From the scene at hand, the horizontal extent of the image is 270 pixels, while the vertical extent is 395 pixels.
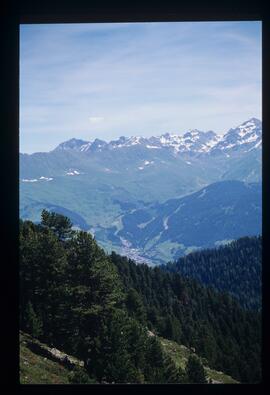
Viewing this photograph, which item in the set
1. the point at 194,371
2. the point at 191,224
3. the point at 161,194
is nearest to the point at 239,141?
the point at 161,194

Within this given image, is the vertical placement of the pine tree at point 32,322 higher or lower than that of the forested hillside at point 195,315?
higher

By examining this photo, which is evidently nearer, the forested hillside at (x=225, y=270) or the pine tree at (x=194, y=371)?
the pine tree at (x=194, y=371)

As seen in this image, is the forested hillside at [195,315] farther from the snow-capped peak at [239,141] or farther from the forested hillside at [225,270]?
the snow-capped peak at [239,141]

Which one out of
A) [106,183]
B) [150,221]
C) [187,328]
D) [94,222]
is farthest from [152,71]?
[187,328]

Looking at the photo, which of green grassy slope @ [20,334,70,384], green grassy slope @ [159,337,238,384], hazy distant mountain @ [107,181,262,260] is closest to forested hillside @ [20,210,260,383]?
green grassy slope @ [20,334,70,384]

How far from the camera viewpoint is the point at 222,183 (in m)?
149

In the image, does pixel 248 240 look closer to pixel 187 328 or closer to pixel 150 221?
pixel 187 328

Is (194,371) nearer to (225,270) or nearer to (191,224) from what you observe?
(225,270)

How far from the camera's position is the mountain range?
10769 centimetres

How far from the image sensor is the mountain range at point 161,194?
4240 inches

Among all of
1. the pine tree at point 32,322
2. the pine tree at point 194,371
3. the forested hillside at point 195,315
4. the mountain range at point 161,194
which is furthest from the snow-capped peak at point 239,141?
the pine tree at point 32,322

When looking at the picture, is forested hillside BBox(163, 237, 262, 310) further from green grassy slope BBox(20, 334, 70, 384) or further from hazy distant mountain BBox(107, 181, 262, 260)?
hazy distant mountain BBox(107, 181, 262, 260)

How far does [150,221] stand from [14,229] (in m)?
116

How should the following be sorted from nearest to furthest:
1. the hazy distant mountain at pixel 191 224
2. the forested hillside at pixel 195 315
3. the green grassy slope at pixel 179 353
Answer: the green grassy slope at pixel 179 353
the forested hillside at pixel 195 315
the hazy distant mountain at pixel 191 224
